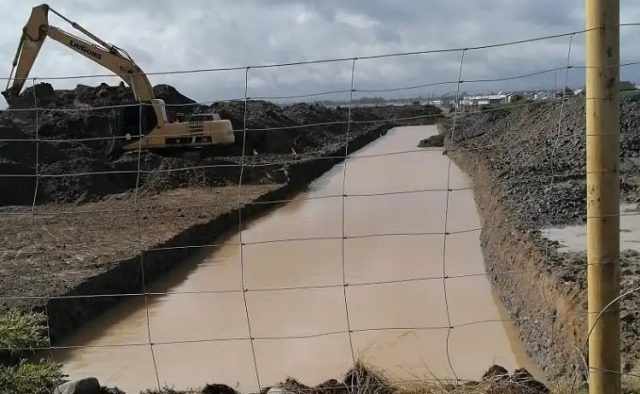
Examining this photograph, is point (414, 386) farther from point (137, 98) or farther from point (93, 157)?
point (93, 157)

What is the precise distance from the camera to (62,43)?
17766 mm

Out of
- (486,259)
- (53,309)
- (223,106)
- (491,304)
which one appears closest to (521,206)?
(486,259)

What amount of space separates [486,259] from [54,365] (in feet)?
28.6

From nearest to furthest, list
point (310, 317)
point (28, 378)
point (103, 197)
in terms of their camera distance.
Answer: point (28, 378) < point (310, 317) < point (103, 197)

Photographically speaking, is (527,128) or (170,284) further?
(527,128)

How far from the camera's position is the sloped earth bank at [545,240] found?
592cm

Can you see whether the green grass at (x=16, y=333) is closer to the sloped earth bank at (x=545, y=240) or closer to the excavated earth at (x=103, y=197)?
the excavated earth at (x=103, y=197)

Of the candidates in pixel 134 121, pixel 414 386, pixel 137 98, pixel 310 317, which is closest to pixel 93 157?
pixel 134 121

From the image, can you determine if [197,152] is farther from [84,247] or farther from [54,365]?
[54,365]

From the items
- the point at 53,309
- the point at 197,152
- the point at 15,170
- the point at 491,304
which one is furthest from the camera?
the point at 197,152

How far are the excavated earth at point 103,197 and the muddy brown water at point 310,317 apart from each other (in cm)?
52

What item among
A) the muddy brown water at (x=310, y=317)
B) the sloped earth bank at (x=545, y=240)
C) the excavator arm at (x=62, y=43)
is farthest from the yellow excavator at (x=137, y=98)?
the sloped earth bank at (x=545, y=240)

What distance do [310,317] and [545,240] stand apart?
10.7ft

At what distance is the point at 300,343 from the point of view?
8.23 m
